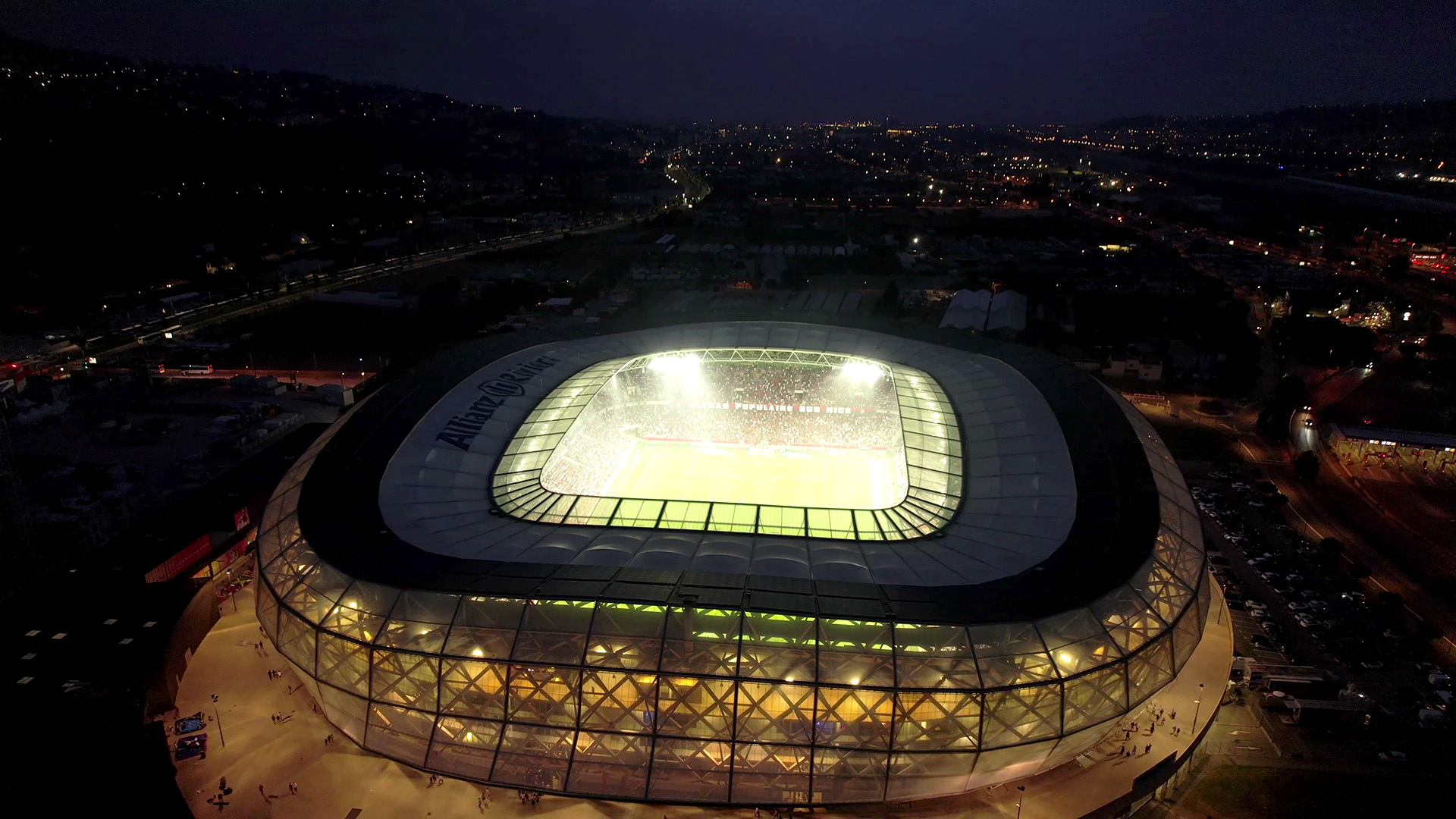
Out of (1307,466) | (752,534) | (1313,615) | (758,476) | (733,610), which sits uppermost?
(733,610)

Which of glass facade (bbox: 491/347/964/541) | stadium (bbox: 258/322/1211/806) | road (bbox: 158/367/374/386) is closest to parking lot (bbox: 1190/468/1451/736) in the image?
stadium (bbox: 258/322/1211/806)

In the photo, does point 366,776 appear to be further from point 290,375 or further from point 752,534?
point 290,375

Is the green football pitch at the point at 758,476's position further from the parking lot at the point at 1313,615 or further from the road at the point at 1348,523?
the road at the point at 1348,523

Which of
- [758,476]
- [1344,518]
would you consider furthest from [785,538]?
[1344,518]

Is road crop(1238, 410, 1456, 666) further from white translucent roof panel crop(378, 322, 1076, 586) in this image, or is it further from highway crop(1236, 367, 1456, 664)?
white translucent roof panel crop(378, 322, 1076, 586)

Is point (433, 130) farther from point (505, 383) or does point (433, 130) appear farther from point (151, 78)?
point (505, 383)
